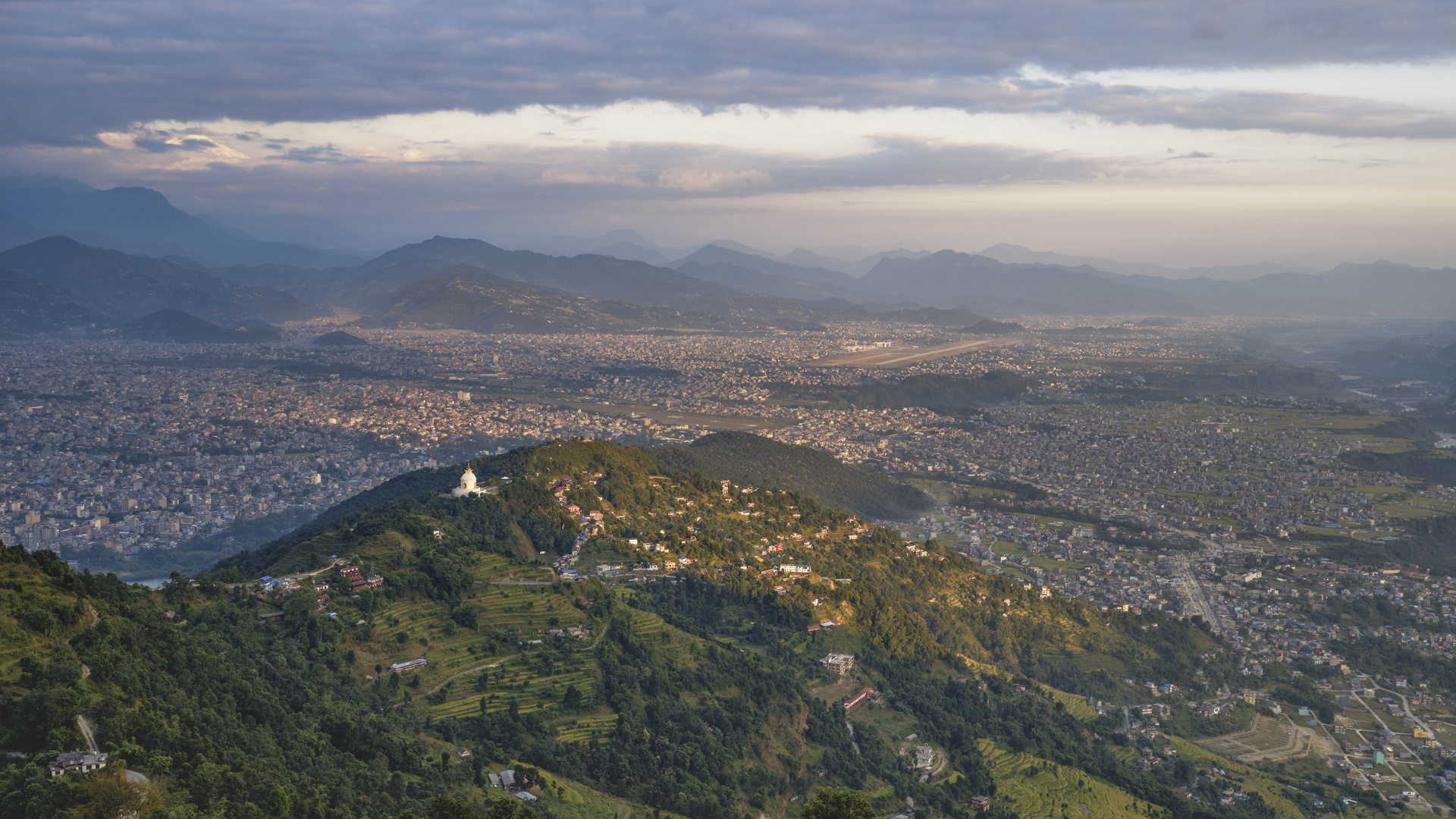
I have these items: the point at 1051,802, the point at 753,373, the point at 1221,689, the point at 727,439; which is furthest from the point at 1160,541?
the point at 753,373

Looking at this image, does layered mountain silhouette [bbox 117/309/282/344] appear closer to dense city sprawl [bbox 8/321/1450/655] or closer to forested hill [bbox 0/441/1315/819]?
dense city sprawl [bbox 8/321/1450/655]

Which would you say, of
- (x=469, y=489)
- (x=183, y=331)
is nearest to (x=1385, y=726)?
(x=469, y=489)

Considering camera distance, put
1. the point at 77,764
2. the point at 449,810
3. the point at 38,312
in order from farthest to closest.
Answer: the point at 38,312 → the point at 449,810 → the point at 77,764

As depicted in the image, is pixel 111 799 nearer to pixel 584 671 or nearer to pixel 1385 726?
pixel 584 671

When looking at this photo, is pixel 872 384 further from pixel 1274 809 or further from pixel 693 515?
pixel 1274 809

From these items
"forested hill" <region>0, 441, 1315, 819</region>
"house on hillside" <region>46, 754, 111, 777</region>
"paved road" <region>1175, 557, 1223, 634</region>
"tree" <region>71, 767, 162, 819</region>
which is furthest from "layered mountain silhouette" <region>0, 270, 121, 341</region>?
"tree" <region>71, 767, 162, 819</region>

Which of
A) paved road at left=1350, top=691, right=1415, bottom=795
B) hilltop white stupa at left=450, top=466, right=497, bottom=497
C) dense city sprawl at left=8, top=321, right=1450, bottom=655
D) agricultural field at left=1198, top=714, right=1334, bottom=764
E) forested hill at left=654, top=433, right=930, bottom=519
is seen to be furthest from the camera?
forested hill at left=654, top=433, right=930, bottom=519
